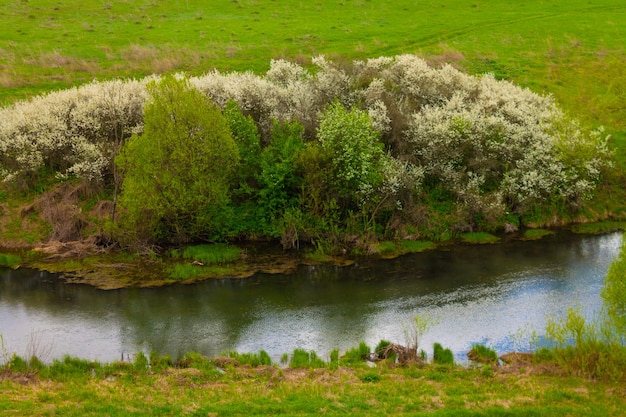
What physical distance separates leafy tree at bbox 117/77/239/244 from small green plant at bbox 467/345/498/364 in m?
25.0

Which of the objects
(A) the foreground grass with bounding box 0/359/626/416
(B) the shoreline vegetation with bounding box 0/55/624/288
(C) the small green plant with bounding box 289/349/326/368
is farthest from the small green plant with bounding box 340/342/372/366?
(B) the shoreline vegetation with bounding box 0/55/624/288

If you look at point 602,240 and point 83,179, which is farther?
point 83,179

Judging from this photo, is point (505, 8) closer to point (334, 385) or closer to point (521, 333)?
point (521, 333)

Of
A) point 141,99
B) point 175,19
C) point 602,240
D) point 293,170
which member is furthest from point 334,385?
point 175,19

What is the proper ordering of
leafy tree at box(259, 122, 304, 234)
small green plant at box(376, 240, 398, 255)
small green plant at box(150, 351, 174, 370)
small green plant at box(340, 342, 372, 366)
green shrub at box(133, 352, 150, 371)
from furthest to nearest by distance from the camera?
leafy tree at box(259, 122, 304, 234), small green plant at box(376, 240, 398, 255), small green plant at box(340, 342, 372, 366), small green plant at box(150, 351, 174, 370), green shrub at box(133, 352, 150, 371)

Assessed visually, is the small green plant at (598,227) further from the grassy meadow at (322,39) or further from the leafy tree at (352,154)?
the leafy tree at (352,154)

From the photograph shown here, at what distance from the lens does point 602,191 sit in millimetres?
60500

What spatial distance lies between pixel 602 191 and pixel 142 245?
42610 mm

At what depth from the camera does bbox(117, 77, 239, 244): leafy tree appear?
5034 centimetres

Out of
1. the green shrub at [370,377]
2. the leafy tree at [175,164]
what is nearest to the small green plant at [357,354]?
the green shrub at [370,377]

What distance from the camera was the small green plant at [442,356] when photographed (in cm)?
3334

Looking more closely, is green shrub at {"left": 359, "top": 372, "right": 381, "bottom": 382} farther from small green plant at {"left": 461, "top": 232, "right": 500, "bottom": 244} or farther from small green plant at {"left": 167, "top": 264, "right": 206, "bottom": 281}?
small green plant at {"left": 461, "top": 232, "right": 500, "bottom": 244}

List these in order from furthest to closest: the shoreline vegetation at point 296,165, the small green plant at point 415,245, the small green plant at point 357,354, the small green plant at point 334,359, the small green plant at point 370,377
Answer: the small green plant at point 415,245, the shoreline vegetation at point 296,165, the small green plant at point 357,354, the small green plant at point 334,359, the small green plant at point 370,377

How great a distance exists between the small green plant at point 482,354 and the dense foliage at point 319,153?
63.6ft
